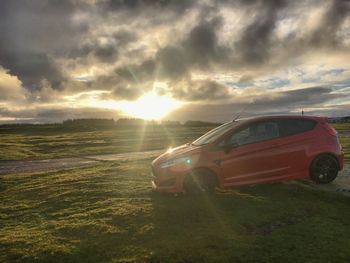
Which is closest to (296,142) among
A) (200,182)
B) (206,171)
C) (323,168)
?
(323,168)

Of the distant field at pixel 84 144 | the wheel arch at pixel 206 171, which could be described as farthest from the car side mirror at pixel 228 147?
the distant field at pixel 84 144

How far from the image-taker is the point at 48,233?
651 centimetres

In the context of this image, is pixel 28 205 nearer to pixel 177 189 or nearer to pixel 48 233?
pixel 48 233

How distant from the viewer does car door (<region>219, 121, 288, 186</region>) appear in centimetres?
903

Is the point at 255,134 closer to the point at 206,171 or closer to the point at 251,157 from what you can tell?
the point at 251,157

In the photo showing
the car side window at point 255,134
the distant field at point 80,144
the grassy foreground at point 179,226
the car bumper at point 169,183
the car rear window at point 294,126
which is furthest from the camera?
the distant field at point 80,144

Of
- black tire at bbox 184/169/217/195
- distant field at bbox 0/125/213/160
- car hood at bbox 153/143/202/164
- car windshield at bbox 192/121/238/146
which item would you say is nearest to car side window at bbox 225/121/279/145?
car windshield at bbox 192/121/238/146

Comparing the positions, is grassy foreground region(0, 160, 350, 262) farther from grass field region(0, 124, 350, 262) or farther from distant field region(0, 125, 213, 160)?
distant field region(0, 125, 213, 160)

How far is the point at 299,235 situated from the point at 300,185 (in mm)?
3927

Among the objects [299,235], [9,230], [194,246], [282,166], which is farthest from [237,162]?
[9,230]

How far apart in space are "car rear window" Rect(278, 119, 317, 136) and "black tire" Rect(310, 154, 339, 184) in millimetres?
826

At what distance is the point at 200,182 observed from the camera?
887 cm

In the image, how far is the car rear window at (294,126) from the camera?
9.61 m

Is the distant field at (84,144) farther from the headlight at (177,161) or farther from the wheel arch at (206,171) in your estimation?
the headlight at (177,161)
